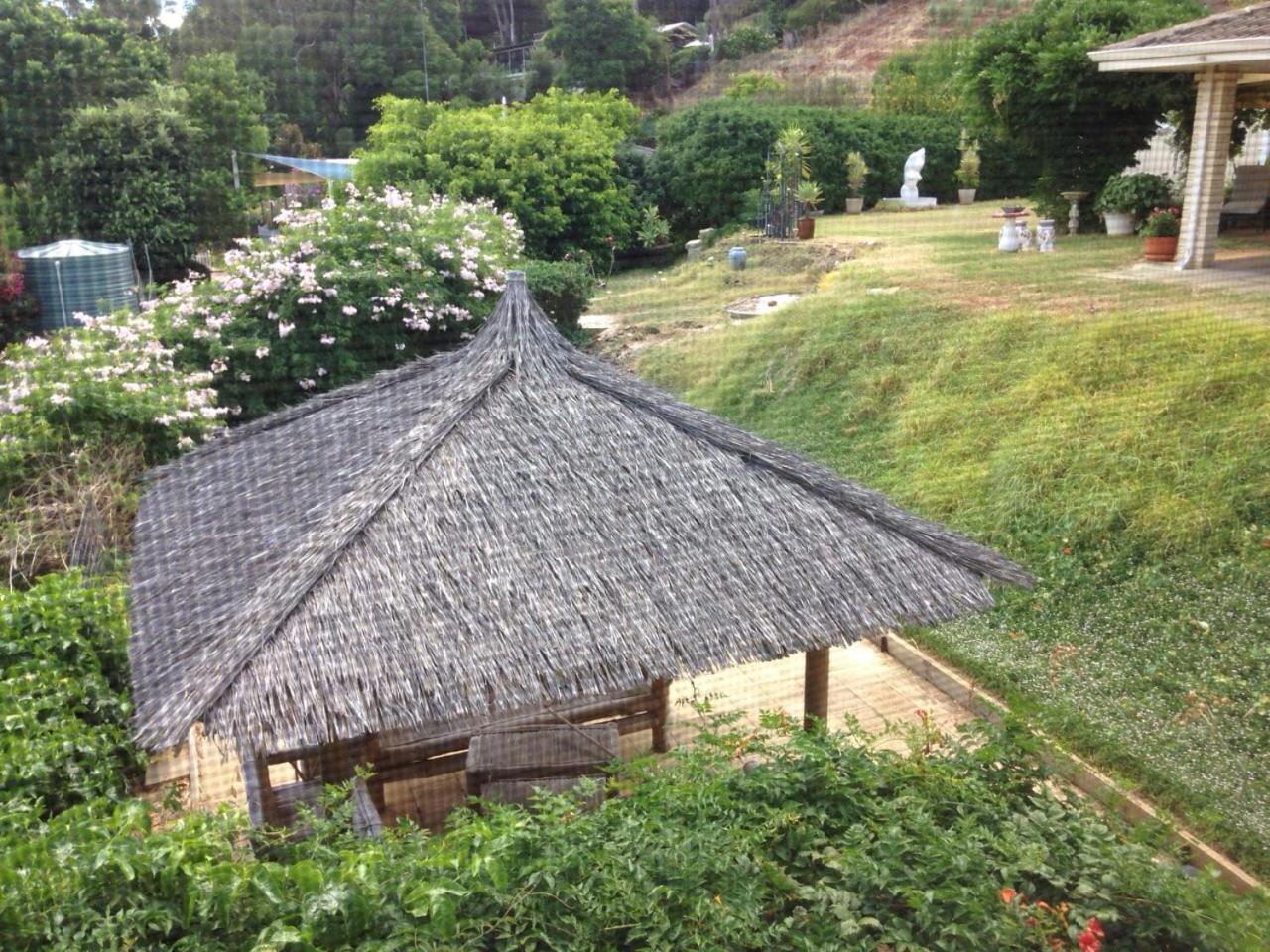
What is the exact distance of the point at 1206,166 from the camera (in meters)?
3.86

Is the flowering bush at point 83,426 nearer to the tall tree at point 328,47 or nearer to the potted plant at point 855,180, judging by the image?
the tall tree at point 328,47

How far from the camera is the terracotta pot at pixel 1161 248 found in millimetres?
4070

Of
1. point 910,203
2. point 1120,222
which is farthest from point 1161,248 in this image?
point 910,203

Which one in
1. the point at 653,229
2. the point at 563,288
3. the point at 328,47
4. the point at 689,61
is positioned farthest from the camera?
the point at 563,288

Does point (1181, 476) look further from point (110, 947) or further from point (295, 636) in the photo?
point (110, 947)

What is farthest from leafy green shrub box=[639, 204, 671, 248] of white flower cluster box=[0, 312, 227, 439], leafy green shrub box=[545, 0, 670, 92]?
white flower cluster box=[0, 312, 227, 439]

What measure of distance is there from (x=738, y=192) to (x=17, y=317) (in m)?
2.41

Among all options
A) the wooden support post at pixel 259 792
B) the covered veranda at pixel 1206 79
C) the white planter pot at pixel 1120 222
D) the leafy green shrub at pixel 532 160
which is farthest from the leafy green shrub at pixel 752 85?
the wooden support post at pixel 259 792

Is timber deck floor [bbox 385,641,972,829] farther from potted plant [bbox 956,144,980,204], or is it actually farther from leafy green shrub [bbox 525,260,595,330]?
potted plant [bbox 956,144,980,204]

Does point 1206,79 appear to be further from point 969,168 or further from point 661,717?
point 661,717

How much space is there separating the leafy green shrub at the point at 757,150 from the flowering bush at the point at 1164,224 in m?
0.78

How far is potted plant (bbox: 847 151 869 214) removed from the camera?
13.0ft

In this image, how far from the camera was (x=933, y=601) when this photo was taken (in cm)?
202

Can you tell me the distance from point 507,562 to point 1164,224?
3.38 metres
